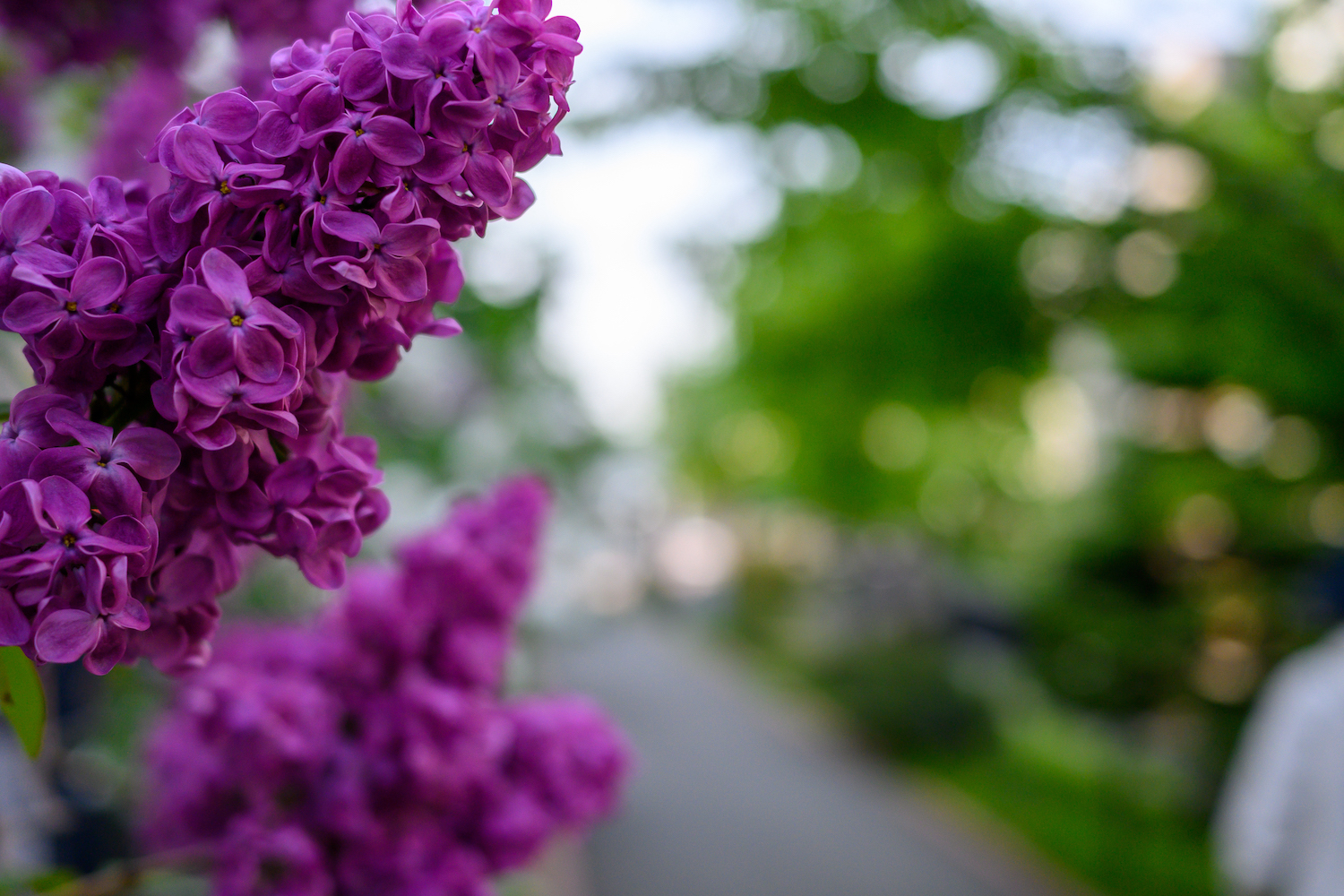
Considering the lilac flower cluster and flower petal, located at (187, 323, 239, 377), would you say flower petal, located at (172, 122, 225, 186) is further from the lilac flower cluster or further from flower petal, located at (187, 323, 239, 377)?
the lilac flower cluster

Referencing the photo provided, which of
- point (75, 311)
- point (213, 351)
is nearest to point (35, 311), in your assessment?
point (75, 311)

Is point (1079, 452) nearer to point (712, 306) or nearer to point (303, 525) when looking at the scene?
point (712, 306)

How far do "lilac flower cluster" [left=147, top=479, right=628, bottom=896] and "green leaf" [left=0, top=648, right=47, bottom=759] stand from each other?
16.4 inches

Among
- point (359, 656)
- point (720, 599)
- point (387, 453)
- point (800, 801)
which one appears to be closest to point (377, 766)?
point (359, 656)

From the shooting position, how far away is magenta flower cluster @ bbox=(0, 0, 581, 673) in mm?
641

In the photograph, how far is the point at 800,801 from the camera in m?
8.92

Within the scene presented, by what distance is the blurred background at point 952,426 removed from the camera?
Result: 3277mm

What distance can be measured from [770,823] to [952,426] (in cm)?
468

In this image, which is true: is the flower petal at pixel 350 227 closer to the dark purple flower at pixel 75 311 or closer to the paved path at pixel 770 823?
the dark purple flower at pixel 75 311

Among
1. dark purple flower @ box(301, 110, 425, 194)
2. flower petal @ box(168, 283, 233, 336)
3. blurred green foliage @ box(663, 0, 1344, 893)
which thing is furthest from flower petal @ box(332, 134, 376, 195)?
blurred green foliage @ box(663, 0, 1344, 893)

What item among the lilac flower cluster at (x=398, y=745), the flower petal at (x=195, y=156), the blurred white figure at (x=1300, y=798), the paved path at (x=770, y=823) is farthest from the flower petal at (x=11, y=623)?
the paved path at (x=770, y=823)

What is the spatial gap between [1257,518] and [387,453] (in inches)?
326

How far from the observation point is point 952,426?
10.2 metres

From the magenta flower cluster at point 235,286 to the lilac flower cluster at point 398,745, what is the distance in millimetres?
554
